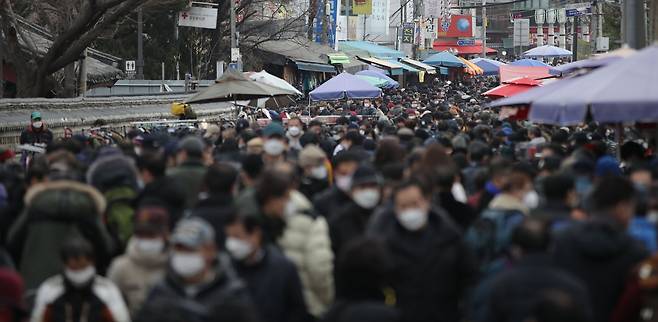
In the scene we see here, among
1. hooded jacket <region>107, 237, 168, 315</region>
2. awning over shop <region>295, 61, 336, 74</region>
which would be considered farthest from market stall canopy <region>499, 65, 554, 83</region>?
hooded jacket <region>107, 237, 168, 315</region>

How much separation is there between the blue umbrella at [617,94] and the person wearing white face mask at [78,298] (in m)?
5.63

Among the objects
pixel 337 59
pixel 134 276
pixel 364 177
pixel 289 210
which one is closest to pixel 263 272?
pixel 134 276

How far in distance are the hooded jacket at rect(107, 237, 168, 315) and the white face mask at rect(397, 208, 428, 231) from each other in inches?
53.3

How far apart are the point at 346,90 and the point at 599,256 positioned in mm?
25257

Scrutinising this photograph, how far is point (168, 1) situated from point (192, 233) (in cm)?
2884

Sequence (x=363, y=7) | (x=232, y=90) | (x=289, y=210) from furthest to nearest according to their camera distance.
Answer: (x=363, y=7) < (x=232, y=90) < (x=289, y=210)

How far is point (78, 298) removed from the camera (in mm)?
6996

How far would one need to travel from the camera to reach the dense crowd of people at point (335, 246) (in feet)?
→ 20.0

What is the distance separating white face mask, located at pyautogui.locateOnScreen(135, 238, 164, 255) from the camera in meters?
7.16

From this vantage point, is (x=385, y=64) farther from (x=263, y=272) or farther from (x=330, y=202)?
(x=263, y=272)

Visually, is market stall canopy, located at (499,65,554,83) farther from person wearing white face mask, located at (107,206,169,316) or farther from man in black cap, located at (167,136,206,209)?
person wearing white face mask, located at (107,206,169,316)

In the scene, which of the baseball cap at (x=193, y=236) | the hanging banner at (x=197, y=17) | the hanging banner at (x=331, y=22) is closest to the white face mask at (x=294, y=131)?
the baseball cap at (x=193, y=236)

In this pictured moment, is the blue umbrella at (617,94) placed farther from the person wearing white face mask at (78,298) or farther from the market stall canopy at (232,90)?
the market stall canopy at (232,90)

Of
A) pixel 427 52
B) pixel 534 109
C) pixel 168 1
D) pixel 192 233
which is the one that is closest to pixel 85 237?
pixel 192 233
